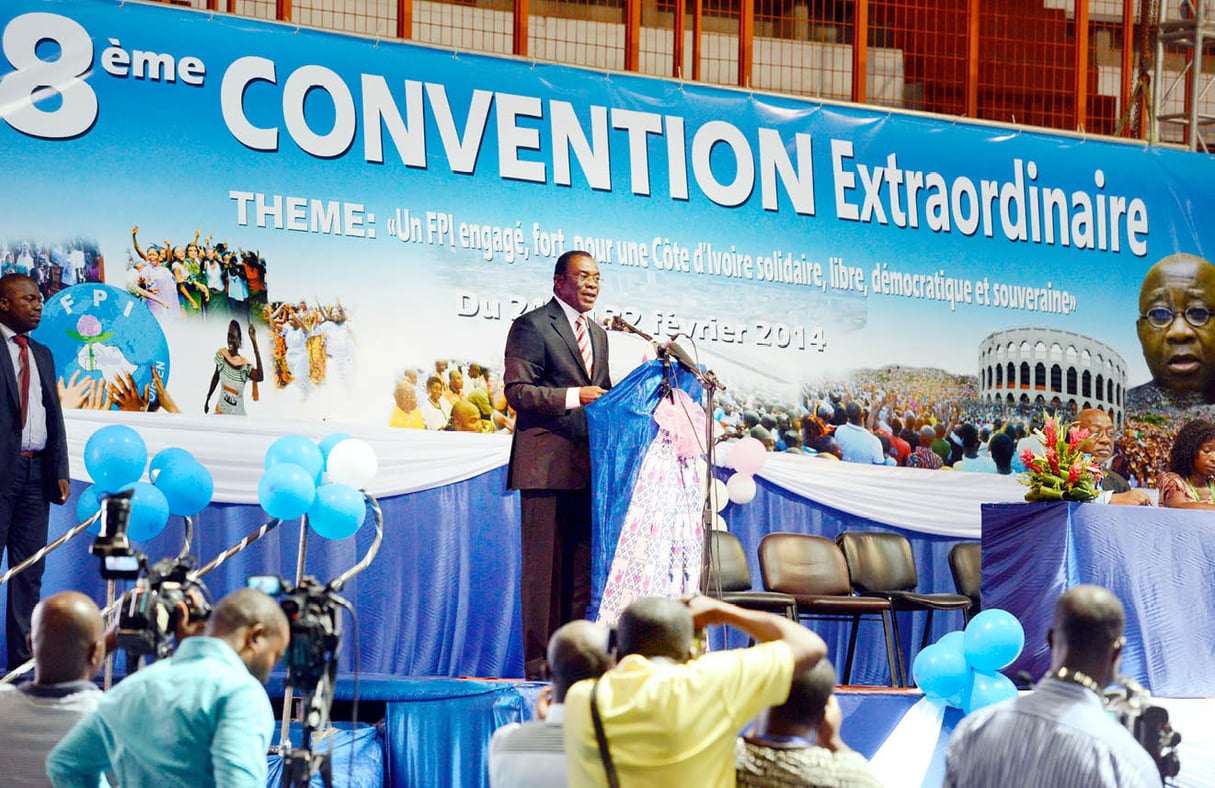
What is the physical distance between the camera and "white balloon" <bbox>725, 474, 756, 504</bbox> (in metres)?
7.83

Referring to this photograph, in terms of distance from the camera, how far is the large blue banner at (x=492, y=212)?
7.18 metres

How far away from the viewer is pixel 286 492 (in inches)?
209

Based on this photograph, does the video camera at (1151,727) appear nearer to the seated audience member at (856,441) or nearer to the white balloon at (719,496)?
the white balloon at (719,496)

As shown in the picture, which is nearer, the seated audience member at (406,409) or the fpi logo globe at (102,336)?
the fpi logo globe at (102,336)

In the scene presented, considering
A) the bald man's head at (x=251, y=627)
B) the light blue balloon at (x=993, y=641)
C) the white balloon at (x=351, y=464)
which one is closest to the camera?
the bald man's head at (x=251, y=627)

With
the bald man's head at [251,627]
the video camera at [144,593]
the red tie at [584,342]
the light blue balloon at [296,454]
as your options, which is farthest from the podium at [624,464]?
the bald man's head at [251,627]

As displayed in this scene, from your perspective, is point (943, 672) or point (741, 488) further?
point (741, 488)

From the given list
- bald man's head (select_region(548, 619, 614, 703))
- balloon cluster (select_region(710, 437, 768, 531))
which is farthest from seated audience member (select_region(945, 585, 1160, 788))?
balloon cluster (select_region(710, 437, 768, 531))

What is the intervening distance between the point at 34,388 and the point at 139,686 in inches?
171

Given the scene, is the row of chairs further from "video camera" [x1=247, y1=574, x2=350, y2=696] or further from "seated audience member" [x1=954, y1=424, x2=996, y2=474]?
"video camera" [x1=247, y1=574, x2=350, y2=696]

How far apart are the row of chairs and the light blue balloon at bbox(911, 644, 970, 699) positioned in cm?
171

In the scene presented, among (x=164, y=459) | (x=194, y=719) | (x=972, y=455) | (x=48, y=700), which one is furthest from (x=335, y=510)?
(x=972, y=455)

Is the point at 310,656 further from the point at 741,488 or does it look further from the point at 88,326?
the point at 741,488

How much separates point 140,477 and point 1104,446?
4775 millimetres
